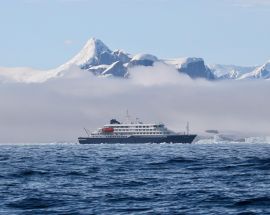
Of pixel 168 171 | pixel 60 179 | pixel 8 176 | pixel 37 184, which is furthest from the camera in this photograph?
pixel 168 171

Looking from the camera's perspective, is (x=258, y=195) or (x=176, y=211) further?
(x=258, y=195)

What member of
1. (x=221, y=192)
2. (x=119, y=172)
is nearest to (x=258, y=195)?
(x=221, y=192)

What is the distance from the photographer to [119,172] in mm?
91375

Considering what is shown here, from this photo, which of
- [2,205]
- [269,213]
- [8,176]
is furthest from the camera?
[8,176]

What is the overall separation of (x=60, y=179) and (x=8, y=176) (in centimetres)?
846

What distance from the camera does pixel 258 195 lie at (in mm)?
62719

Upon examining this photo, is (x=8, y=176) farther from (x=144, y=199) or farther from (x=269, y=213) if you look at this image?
(x=269, y=213)

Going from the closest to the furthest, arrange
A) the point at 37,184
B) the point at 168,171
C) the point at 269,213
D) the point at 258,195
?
the point at 269,213, the point at 258,195, the point at 37,184, the point at 168,171

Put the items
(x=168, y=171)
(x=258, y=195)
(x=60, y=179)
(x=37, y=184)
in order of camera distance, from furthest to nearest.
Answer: (x=168, y=171) < (x=60, y=179) < (x=37, y=184) < (x=258, y=195)

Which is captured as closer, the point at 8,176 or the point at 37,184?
the point at 37,184

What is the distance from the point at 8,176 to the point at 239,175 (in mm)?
22456

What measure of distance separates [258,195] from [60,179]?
23372 millimetres

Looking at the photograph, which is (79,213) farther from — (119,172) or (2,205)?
(119,172)

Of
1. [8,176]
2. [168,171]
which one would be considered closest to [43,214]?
[8,176]
